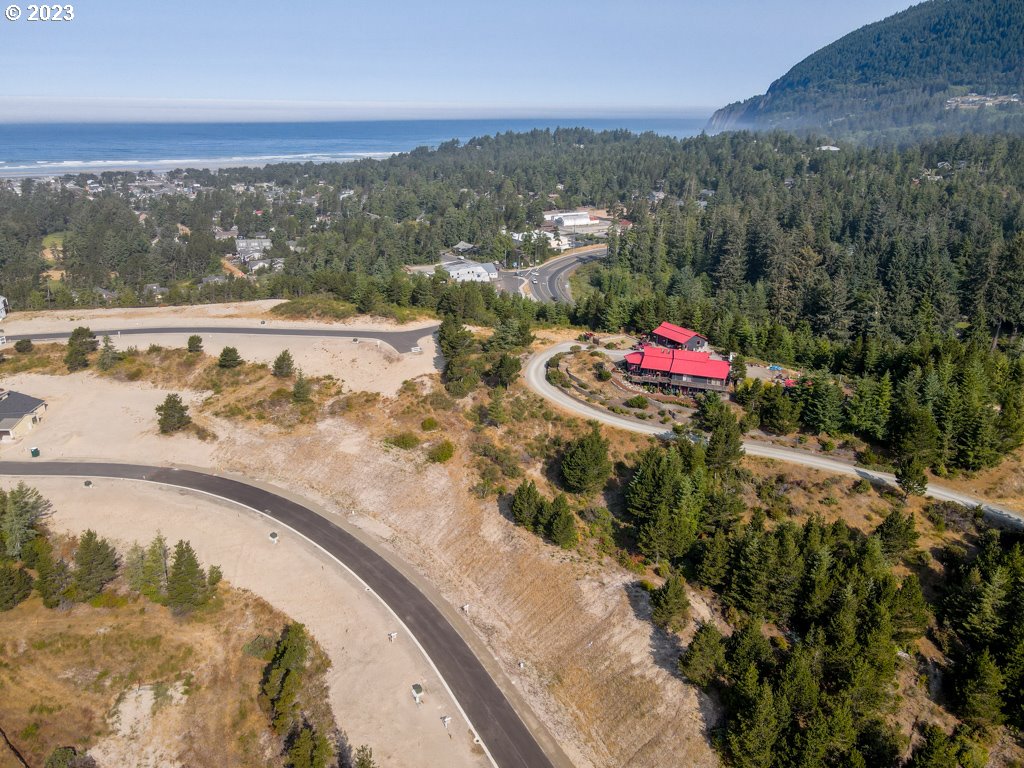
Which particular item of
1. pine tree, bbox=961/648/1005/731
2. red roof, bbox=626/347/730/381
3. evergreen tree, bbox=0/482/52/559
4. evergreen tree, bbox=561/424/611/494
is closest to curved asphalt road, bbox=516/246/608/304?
red roof, bbox=626/347/730/381

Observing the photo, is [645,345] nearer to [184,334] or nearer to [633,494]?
[633,494]

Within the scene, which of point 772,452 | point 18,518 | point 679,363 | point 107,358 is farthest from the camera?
point 107,358

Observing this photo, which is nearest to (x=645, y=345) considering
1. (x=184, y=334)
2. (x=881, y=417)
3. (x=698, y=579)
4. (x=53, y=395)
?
(x=881, y=417)

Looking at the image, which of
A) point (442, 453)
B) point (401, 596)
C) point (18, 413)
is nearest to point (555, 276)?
point (442, 453)

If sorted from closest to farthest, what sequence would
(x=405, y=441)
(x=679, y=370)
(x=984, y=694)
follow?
(x=984, y=694)
(x=405, y=441)
(x=679, y=370)

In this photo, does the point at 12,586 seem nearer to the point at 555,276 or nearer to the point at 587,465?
the point at 587,465

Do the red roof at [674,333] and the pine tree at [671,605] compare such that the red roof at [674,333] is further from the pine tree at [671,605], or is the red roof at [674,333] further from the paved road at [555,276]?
the paved road at [555,276]
